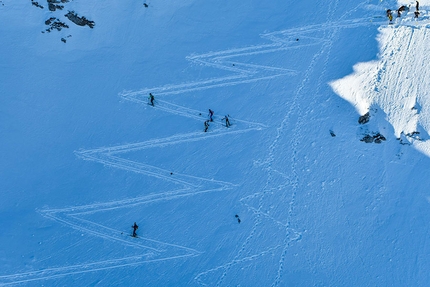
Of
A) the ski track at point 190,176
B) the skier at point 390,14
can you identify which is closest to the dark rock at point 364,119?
the ski track at point 190,176

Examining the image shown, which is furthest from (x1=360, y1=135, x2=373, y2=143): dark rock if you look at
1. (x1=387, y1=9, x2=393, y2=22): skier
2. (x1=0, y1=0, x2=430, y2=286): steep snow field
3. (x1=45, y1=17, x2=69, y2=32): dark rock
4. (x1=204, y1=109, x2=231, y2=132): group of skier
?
(x1=45, y1=17, x2=69, y2=32): dark rock

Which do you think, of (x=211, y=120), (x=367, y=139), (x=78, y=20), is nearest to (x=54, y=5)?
(x=78, y=20)

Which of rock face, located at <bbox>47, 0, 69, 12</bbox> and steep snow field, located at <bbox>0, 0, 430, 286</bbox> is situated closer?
steep snow field, located at <bbox>0, 0, 430, 286</bbox>

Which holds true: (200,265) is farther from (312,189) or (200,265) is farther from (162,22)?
(162,22)

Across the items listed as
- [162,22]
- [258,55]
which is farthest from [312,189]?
[162,22]

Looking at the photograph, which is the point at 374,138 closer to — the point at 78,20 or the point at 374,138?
the point at 374,138

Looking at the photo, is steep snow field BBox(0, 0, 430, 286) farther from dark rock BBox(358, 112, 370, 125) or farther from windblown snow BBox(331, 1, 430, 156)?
dark rock BBox(358, 112, 370, 125)
